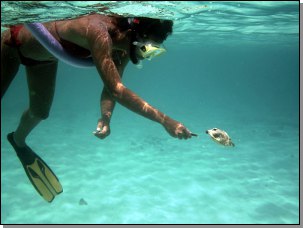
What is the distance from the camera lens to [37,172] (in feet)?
27.3

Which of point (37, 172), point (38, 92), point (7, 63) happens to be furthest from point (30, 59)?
point (37, 172)

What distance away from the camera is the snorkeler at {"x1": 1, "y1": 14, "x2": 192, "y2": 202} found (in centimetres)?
444

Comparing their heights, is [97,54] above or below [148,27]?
below

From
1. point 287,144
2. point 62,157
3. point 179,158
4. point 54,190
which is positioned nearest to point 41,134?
point 62,157

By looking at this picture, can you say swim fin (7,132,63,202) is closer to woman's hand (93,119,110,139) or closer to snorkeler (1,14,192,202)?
snorkeler (1,14,192,202)

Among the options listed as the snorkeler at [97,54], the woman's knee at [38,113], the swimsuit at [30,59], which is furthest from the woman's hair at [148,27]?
the woman's knee at [38,113]

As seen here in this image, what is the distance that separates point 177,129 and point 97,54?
5.44 feet

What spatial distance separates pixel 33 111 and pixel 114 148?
1366 centimetres

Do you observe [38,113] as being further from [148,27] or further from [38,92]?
[148,27]

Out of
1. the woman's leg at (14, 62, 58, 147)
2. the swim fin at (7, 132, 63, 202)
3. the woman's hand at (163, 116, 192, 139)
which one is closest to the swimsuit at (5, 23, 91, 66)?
the woman's leg at (14, 62, 58, 147)

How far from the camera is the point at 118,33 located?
525 centimetres

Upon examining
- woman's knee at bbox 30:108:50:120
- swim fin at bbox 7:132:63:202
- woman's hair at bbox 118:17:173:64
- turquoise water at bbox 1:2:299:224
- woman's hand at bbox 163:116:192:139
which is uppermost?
woman's hair at bbox 118:17:173:64

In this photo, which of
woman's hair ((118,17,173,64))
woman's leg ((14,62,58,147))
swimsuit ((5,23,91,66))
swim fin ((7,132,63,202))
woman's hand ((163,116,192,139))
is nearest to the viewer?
woman's hand ((163,116,192,139))

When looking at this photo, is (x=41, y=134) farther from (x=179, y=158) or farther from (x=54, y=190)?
(x=54, y=190)
